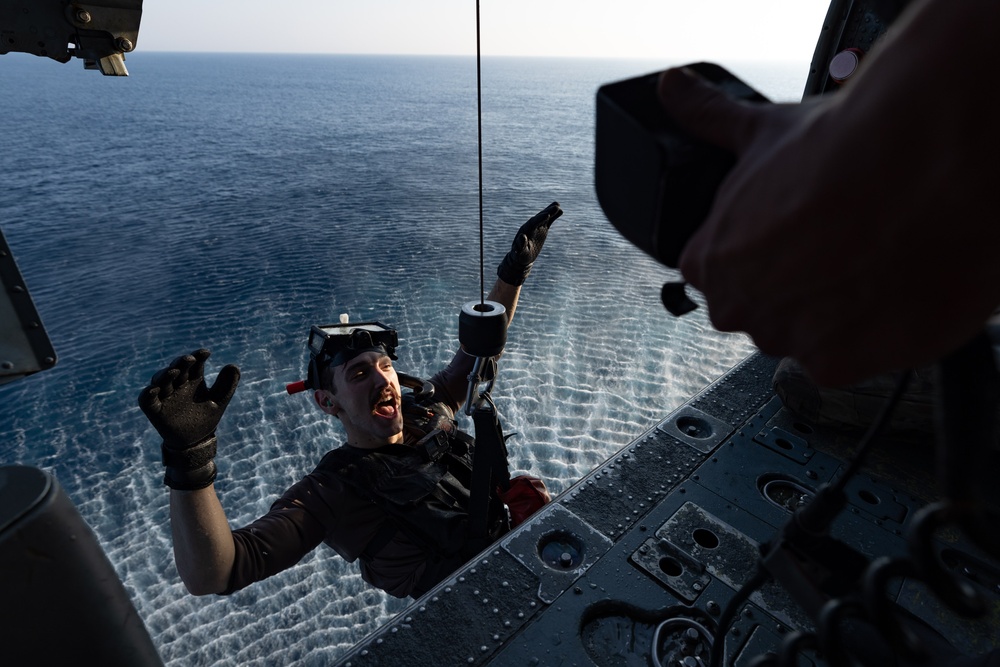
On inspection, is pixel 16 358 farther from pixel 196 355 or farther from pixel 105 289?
pixel 105 289

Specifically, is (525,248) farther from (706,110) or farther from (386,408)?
(706,110)

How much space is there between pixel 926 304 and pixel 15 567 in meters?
1.49

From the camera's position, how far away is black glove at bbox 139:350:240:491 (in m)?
2.05

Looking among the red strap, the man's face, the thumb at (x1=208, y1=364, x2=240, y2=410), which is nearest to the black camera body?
the thumb at (x1=208, y1=364, x2=240, y2=410)

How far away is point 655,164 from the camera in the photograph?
0.74 meters

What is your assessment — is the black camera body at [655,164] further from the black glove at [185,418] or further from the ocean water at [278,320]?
the ocean water at [278,320]

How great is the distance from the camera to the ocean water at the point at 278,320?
4.75m

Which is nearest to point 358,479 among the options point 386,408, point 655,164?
point 386,408

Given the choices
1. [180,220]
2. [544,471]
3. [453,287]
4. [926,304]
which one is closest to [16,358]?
[926,304]

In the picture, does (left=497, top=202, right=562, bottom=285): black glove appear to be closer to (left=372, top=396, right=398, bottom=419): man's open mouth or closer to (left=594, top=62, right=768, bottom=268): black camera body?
(left=372, top=396, right=398, bottom=419): man's open mouth

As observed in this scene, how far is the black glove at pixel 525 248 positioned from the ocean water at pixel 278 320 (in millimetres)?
3065

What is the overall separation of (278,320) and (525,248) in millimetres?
6271

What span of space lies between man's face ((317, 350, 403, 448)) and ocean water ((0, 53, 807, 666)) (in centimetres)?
227

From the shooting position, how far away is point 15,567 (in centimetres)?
98
